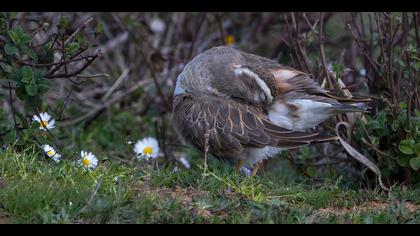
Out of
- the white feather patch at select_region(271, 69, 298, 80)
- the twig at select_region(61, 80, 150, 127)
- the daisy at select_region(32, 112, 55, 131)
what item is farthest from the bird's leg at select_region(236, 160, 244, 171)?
the twig at select_region(61, 80, 150, 127)

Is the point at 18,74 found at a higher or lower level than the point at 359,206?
higher

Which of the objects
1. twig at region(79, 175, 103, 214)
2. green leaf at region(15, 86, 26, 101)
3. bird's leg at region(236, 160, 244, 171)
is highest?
green leaf at region(15, 86, 26, 101)

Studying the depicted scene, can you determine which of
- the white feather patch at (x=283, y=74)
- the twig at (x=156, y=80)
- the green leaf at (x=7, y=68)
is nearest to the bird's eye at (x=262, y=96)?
the white feather patch at (x=283, y=74)

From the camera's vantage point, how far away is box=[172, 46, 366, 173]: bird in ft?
19.5

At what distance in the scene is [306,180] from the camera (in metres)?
6.38

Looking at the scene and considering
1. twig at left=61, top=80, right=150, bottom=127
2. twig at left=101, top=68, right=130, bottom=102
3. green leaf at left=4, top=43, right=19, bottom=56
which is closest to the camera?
green leaf at left=4, top=43, right=19, bottom=56

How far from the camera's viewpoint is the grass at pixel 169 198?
14.0ft

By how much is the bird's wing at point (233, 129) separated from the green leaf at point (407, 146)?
614 millimetres

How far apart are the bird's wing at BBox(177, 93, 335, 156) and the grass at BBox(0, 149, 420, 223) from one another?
0.37 meters

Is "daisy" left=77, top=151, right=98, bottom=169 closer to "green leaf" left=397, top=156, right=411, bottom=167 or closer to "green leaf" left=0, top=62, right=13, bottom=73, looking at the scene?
"green leaf" left=0, top=62, right=13, bottom=73

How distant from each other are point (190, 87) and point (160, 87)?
108 inches

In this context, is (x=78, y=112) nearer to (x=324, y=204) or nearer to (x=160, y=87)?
(x=160, y=87)

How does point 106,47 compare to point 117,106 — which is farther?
point 106,47

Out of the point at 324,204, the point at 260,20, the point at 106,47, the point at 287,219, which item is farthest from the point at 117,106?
the point at 287,219
